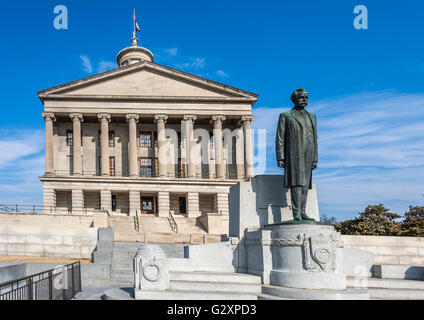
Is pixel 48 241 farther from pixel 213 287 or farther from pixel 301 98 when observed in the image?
pixel 301 98

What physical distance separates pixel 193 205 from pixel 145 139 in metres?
11.8

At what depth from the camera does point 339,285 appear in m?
9.88

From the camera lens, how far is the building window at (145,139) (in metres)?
52.2

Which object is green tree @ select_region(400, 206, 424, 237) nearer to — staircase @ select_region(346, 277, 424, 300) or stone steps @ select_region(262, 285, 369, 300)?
staircase @ select_region(346, 277, 424, 300)

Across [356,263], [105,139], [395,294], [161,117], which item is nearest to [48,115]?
[105,139]

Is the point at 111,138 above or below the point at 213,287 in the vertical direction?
above

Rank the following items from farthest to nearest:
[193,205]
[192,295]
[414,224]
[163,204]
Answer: [193,205] < [163,204] < [414,224] < [192,295]

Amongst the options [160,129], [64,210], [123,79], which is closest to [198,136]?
[160,129]

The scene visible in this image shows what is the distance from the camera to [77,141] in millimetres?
47406

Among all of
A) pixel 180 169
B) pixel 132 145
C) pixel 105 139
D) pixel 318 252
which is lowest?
pixel 318 252

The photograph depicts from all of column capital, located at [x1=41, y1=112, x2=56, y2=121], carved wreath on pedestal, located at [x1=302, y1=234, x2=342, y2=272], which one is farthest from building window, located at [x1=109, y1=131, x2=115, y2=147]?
carved wreath on pedestal, located at [x1=302, y1=234, x2=342, y2=272]
